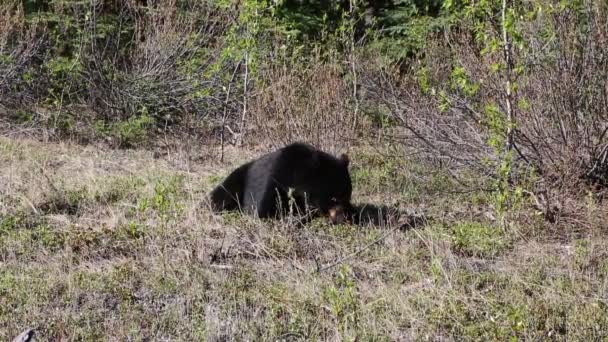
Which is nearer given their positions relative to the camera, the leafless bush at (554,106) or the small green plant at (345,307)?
the small green plant at (345,307)

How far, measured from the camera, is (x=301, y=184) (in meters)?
8.22

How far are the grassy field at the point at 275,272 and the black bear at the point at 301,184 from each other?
0.26 meters

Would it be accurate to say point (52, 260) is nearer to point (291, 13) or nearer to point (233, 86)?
point (233, 86)

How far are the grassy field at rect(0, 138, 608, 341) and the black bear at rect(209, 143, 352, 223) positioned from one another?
26cm

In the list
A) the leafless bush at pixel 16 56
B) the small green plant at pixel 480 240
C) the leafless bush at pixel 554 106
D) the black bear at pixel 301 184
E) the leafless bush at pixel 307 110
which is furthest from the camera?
the leafless bush at pixel 16 56

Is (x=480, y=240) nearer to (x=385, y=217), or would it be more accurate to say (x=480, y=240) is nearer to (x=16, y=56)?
(x=385, y=217)

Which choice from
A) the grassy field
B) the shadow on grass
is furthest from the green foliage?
the shadow on grass

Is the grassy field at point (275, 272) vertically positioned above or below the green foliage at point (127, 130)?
above

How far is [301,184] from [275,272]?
160 centimetres

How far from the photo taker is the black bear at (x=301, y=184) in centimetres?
822

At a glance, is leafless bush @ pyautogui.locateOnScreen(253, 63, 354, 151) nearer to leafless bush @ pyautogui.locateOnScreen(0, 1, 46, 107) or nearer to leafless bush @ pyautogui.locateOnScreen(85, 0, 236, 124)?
leafless bush @ pyautogui.locateOnScreen(85, 0, 236, 124)

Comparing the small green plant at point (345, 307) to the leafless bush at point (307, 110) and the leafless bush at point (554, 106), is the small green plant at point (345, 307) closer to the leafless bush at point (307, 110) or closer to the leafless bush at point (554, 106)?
the leafless bush at point (554, 106)

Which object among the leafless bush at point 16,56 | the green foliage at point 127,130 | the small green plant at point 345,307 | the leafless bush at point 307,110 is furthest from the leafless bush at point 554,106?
the leafless bush at point 16,56

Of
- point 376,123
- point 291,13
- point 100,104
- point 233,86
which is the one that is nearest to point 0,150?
point 100,104
